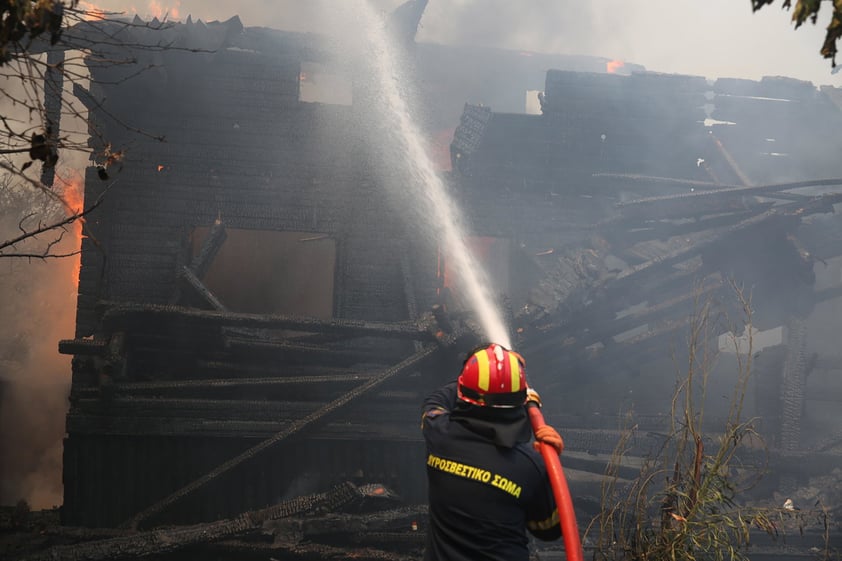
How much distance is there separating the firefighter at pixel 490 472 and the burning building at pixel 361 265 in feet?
16.2

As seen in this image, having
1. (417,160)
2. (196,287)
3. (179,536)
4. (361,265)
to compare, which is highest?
(417,160)

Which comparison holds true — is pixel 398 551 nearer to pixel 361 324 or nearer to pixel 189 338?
pixel 361 324

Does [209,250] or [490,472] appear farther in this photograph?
[209,250]

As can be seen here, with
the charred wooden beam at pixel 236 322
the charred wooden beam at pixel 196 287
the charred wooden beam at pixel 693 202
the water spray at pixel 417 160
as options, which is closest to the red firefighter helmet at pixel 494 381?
the charred wooden beam at pixel 236 322

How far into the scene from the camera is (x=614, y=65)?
117ft

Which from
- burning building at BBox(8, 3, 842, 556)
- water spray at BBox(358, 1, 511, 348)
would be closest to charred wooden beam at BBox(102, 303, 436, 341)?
burning building at BBox(8, 3, 842, 556)

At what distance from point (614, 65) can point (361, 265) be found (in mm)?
28242

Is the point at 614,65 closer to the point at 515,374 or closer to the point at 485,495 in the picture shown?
the point at 515,374

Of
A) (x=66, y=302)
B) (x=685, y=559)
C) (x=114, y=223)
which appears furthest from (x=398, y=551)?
(x=66, y=302)

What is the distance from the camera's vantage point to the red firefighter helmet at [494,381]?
3709 mm

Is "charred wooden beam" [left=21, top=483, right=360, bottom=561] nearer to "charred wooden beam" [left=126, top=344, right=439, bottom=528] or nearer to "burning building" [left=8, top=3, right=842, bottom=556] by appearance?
"charred wooden beam" [left=126, top=344, right=439, bottom=528]

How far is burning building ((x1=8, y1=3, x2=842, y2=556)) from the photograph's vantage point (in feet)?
29.0

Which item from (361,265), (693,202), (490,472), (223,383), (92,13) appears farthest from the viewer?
(361,265)

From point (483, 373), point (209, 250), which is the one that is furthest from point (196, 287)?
point (483, 373)
